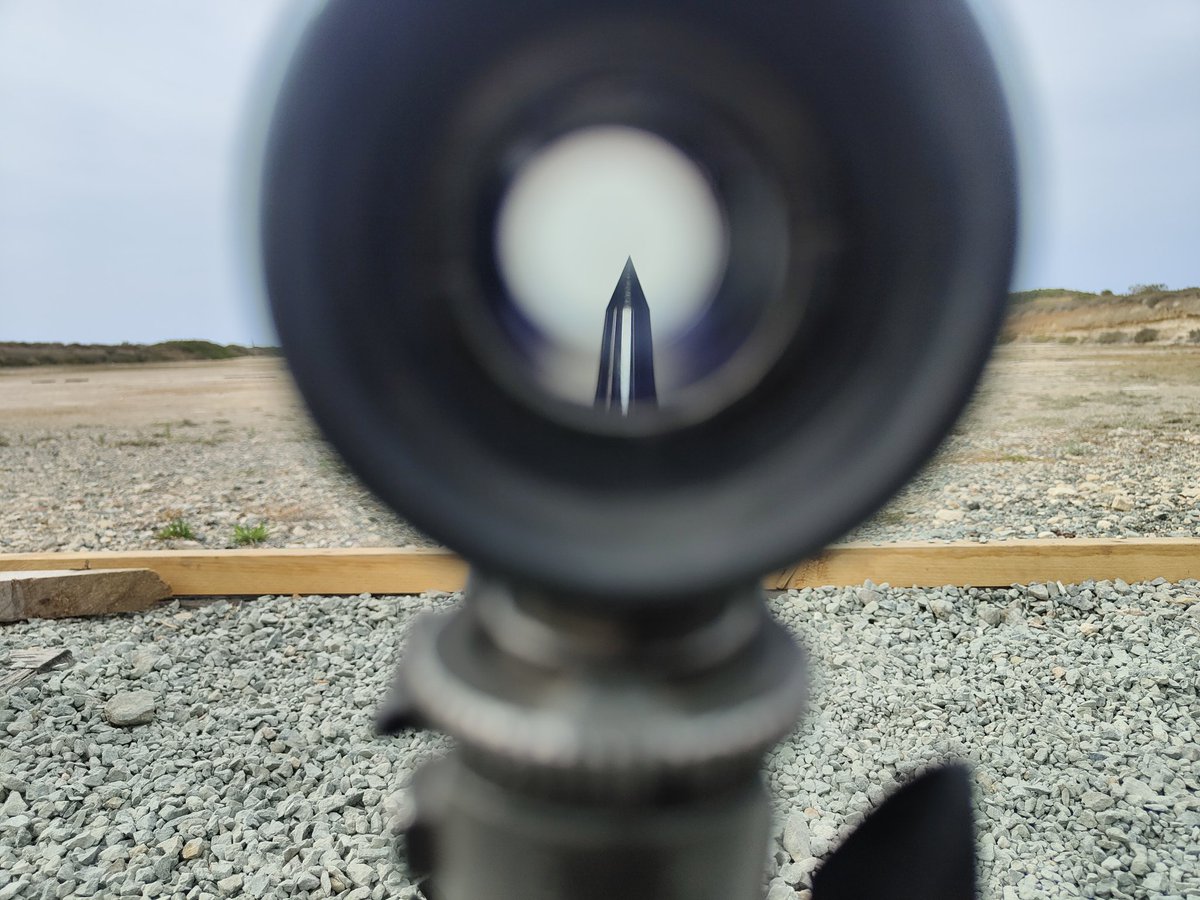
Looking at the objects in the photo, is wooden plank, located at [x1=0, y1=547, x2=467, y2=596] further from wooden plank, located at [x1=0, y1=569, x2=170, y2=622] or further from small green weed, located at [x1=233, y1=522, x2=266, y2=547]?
small green weed, located at [x1=233, y1=522, x2=266, y2=547]

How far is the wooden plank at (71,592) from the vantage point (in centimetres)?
277

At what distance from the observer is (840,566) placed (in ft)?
9.47

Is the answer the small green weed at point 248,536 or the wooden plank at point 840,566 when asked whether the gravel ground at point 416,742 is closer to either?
the wooden plank at point 840,566

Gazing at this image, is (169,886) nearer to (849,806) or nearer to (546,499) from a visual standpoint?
(849,806)

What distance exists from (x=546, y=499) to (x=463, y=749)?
0.17 meters

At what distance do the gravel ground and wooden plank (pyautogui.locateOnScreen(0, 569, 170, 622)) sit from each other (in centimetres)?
6

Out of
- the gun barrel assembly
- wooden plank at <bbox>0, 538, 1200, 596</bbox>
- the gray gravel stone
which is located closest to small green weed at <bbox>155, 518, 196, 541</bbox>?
wooden plank at <bbox>0, 538, 1200, 596</bbox>

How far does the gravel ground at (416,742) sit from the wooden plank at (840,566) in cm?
6

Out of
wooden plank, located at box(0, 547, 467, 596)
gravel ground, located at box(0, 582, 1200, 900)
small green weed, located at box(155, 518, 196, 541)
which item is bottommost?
gravel ground, located at box(0, 582, 1200, 900)

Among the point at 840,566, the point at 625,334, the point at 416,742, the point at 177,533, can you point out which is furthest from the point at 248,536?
the point at 625,334

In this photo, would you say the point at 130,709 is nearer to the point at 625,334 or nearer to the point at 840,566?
the point at 840,566

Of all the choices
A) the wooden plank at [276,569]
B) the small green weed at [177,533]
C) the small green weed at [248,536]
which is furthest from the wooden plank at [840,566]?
the small green weed at [177,533]

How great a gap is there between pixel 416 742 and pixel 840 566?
1415 mm

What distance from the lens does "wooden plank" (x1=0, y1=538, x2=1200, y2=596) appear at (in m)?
2.87
